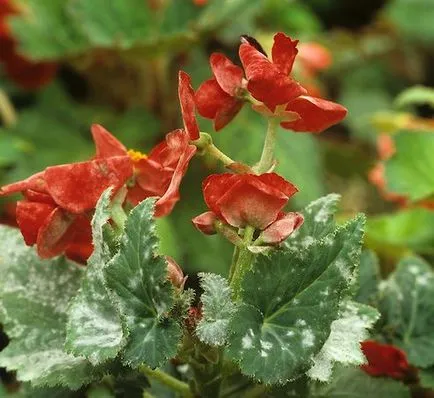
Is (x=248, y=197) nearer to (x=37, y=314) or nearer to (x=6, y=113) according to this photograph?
(x=37, y=314)

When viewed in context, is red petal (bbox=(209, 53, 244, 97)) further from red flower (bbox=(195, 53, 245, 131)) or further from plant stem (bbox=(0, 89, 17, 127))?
plant stem (bbox=(0, 89, 17, 127))

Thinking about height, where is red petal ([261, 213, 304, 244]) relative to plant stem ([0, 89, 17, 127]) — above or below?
below

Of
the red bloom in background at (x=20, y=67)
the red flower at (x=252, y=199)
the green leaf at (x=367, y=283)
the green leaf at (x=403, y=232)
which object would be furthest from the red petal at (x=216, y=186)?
the red bloom in background at (x=20, y=67)

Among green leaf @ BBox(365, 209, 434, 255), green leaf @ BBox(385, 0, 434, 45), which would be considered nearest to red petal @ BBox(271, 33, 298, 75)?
green leaf @ BBox(365, 209, 434, 255)

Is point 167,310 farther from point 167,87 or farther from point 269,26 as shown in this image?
point 269,26

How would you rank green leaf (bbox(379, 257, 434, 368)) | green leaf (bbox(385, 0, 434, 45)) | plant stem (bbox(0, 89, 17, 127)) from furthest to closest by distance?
green leaf (bbox(385, 0, 434, 45)) < plant stem (bbox(0, 89, 17, 127)) < green leaf (bbox(379, 257, 434, 368))

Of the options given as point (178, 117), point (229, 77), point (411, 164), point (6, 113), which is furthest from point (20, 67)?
point (229, 77)
